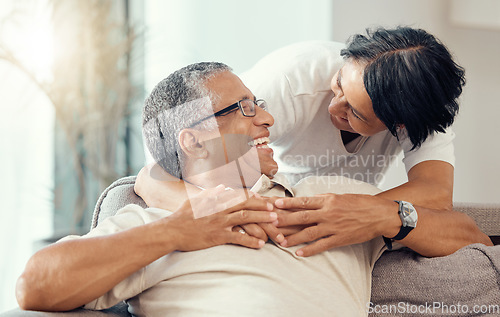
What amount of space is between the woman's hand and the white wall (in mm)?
2201

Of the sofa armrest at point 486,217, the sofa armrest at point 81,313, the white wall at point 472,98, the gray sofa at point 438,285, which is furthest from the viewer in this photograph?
the white wall at point 472,98

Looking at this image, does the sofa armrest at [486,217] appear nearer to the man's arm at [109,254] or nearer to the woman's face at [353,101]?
the woman's face at [353,101]

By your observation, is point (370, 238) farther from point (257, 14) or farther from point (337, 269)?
point (257, 14)

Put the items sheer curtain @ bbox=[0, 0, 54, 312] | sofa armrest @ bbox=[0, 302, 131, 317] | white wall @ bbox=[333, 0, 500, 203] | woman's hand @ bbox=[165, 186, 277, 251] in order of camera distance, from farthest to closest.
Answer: white wall @ bbox=[333, 0, 500, 203]
sheer curtain @ bbox=[0, 0, 54, 312]
woman's hand @ bbox=[165, 186, 277, 251]
sofa armrest @ bbox=[0, 302, 131, 317]

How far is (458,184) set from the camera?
10.7 ft

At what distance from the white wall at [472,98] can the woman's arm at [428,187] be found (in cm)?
169

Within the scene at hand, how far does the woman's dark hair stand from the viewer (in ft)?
4.12

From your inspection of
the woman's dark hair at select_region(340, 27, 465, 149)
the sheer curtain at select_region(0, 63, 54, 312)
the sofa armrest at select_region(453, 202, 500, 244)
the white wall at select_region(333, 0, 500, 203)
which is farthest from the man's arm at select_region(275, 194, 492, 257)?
the white wall at select_region(333, 0, 500, 203)

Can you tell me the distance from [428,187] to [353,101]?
12.1 inches

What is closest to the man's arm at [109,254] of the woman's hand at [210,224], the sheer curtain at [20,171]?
the woman's hand at [210,224]

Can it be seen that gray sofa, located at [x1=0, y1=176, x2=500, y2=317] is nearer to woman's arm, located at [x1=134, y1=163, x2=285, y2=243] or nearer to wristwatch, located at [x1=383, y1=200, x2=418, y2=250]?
wristwatch, located at [x1=383, y1=200, x2=418, y2=250]

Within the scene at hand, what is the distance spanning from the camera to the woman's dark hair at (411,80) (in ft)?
4.12

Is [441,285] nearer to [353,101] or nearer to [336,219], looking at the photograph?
[336,219]

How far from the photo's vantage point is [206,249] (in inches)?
42.8
